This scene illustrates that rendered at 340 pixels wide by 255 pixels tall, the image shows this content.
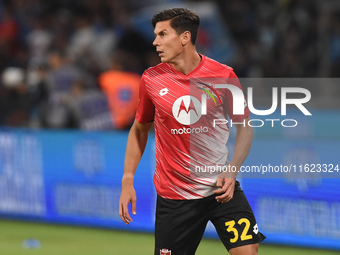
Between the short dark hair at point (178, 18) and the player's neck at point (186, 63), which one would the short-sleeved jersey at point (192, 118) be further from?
the short dark hair at point (178, 18)

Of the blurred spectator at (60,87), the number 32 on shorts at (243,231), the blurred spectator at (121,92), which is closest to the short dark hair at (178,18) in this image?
the number 32 on shorts at (243,231)

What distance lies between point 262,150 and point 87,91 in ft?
11.0

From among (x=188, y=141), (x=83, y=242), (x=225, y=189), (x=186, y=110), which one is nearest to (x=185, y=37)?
(x=186, y=110)

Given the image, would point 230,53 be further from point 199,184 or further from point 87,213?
point 199,184

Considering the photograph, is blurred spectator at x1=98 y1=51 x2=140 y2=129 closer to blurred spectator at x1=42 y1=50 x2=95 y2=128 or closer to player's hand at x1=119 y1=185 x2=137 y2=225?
blurred spectator at x1=42 y1=50 x2=95 y2=128

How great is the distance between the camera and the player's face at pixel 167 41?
190 inches

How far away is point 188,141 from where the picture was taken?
4895mm

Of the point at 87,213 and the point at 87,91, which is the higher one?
the point at 87,91

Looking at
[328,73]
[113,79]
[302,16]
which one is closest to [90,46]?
[113,79]

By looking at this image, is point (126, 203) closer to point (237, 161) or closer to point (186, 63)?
point (237, 161)

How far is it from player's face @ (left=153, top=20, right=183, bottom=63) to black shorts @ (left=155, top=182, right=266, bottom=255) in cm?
105

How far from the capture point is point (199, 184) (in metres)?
4.95

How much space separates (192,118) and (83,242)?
4.42 m

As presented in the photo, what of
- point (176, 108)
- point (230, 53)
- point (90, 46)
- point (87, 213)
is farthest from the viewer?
point (90, 46)
